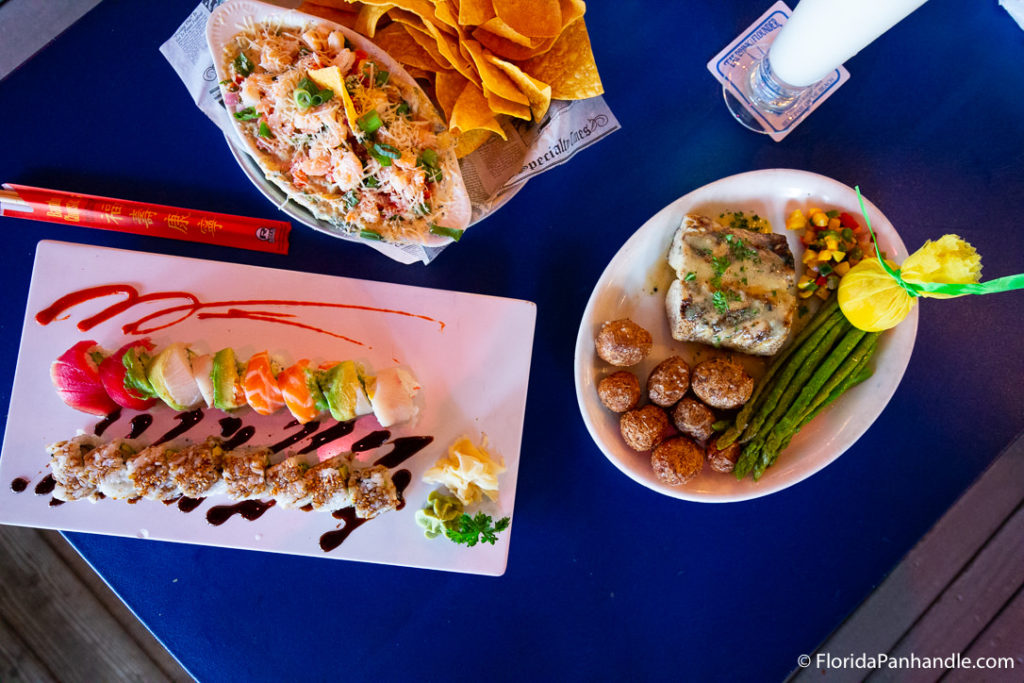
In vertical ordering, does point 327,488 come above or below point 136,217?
below

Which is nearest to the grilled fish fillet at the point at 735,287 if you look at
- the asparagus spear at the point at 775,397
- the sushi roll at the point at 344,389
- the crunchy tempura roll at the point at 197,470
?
the asparagus spear at the point at 775,397

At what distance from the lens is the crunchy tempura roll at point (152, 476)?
71.4 inches

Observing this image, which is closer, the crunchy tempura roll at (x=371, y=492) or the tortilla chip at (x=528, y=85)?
the tortilla chip at (x=528, y=85)

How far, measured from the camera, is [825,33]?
1668 mm

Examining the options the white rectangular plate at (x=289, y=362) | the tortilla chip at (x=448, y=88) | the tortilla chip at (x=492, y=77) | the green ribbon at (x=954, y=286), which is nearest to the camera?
the green ribbon at (x=954, y=286)

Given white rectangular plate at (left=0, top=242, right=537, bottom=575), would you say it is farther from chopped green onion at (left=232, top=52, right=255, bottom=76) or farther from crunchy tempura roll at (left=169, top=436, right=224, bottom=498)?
chopped green onion at (left=232, top=52, right=255, bottom=76)

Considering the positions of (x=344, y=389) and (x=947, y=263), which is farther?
(x=344, y=389)

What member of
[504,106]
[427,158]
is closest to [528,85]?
[504,106]

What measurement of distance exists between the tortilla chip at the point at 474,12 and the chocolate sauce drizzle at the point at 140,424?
163 cm

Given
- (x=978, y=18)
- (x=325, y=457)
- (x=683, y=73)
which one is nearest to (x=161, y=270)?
(x=325, y=457)

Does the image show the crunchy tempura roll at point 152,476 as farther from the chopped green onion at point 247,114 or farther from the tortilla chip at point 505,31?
the tortilla chip at point 505,31

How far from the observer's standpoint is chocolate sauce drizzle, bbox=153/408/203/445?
1.98m

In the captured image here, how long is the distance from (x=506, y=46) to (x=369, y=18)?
40 cm

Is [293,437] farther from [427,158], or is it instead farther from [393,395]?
[427,158]
